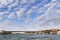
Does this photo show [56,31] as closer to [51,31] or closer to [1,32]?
[51,31]

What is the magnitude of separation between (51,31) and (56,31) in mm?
4720

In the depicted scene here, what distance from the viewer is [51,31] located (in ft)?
410

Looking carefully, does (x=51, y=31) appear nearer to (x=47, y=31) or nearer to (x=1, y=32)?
(x=47, y=31)

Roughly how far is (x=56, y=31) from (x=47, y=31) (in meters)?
4.82

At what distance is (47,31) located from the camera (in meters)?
121

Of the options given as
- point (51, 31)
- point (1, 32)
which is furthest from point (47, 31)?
point (1, 32)

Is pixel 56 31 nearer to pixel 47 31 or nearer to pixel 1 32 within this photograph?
pixel 47 31

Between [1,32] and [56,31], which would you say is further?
[56,31]

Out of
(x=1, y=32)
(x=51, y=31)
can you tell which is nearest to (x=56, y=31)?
(x=51, y=31)

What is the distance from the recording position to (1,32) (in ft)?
367

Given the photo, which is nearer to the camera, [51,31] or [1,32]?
[1,32]

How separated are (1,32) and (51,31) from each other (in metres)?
29.1

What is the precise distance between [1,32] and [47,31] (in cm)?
2515
